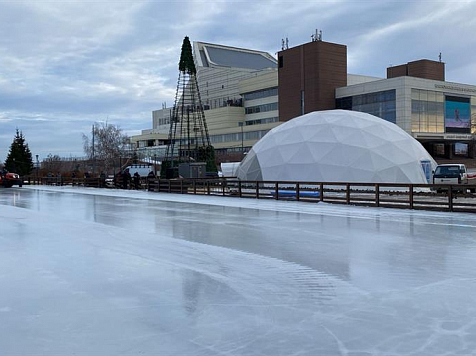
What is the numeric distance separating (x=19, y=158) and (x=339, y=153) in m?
54.4

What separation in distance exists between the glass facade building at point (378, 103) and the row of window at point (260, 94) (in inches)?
887

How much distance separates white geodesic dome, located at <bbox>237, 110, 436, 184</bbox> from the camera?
28.1 meters

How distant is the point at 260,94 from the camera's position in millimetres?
105125

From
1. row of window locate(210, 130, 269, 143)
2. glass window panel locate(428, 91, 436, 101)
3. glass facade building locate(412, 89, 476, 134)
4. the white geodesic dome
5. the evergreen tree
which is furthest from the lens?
row of window locate(210, 130, 269, 143)

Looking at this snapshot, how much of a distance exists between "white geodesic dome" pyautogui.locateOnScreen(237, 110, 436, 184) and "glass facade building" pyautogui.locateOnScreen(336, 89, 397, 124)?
45.0 meters

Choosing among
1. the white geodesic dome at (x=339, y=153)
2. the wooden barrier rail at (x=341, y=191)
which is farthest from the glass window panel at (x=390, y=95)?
the wooden barrier rail at (x=341, y=191)

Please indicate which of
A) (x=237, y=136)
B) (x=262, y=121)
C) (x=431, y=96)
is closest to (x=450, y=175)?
(x=431, y=96)

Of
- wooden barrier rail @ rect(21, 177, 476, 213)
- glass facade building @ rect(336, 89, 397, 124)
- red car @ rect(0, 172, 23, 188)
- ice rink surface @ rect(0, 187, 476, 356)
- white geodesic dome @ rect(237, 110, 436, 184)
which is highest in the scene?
glass facade building @ rect(336, 89, 397, 124)

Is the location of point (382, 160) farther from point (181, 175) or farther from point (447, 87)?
point (447, 87)

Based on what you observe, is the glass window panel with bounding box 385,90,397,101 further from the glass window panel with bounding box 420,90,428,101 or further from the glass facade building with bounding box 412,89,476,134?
the glass window panel with bounding box 420,90,428,101

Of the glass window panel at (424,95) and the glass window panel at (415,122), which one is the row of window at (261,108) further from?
the glass window panel at (415,122)

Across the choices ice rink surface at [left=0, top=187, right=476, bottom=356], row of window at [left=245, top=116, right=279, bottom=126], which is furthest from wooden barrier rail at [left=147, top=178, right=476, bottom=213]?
row of window at [left=245, top=116, right=279, bottom=126]

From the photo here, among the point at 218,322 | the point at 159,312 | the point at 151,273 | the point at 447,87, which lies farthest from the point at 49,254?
the point at 447,87

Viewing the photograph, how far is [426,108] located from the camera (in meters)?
75.8
